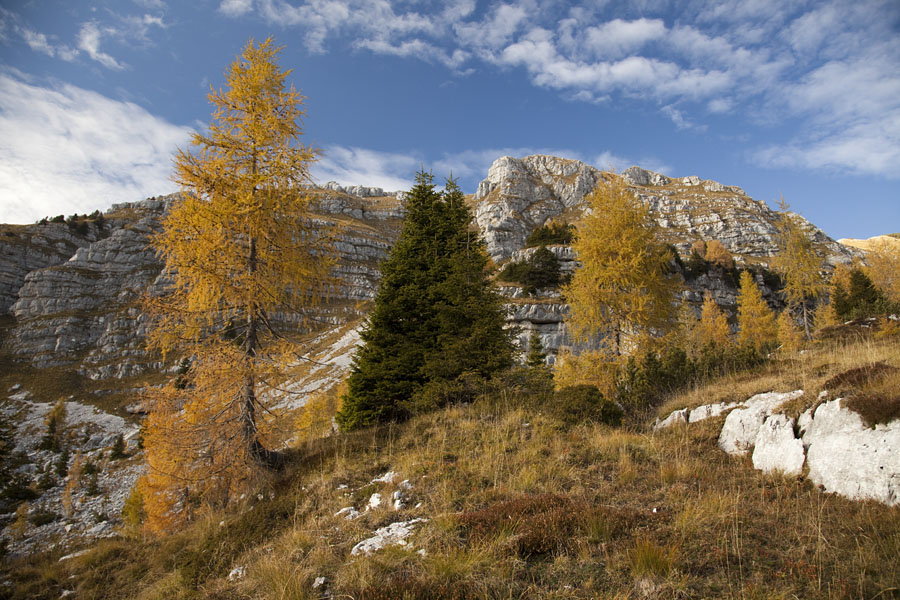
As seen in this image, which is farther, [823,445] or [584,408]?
[584,408]

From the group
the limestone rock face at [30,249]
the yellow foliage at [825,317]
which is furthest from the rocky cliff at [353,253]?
the yellow foliage at [825,317]

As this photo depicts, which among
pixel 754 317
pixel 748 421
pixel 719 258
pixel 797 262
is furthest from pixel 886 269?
pixel 748 421

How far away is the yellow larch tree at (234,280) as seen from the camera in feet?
28.8

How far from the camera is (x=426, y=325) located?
13258 mm

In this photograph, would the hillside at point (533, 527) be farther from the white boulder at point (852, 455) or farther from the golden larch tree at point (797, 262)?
the golden larch tree at point (797, 262)

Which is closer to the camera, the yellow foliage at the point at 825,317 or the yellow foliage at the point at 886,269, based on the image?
the yellow foliage at the point at 825,317

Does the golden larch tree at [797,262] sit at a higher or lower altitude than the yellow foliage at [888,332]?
higher

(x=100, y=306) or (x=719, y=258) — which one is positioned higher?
(x=719, y=258)

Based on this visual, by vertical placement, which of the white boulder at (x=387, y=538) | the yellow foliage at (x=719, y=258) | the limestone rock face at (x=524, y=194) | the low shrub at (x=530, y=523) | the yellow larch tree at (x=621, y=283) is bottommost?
the white boulder at (x=387, y=538)

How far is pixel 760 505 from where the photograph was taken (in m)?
4.44

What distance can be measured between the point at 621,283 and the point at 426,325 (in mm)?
7924

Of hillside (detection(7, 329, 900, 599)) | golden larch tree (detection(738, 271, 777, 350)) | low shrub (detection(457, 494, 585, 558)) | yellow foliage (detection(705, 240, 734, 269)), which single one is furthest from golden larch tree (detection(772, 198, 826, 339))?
yellow foliage (detection(705, 240, 734, 269))

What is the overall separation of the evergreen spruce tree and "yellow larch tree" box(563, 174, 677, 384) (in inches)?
162

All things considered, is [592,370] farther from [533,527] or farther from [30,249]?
[30,249]
